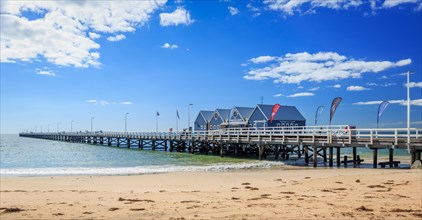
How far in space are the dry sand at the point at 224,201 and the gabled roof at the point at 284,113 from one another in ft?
98.1

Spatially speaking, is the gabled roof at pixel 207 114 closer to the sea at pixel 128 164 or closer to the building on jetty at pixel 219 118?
the building on jetty at pixel 219 118

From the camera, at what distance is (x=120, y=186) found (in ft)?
48.9

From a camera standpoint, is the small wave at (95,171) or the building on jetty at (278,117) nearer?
the small wave at (95,171)

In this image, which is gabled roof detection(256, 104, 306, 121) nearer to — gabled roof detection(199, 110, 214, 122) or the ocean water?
the ocean water

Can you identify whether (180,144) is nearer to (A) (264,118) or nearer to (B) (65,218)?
(A) (264,118)

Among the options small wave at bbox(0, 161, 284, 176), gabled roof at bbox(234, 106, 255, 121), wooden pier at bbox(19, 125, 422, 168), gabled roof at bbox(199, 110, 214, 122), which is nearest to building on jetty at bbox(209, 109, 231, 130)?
gabled roof at bbox(199, 110, 214, 122)

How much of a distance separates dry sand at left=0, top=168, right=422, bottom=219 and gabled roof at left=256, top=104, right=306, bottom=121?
1177 inches

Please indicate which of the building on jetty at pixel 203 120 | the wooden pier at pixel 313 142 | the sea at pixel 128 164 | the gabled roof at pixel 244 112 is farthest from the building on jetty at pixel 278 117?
the building on jetty at pixel 203 120

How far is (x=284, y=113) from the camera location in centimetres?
4550

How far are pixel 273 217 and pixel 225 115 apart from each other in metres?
48.3

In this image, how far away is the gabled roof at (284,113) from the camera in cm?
4491

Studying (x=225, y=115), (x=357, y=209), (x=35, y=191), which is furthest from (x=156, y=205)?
(x=225, y=115)

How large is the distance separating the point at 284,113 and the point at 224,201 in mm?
36402

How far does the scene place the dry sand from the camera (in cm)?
853
